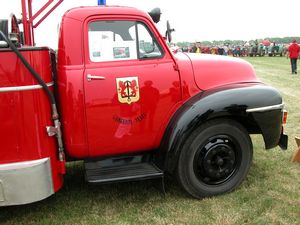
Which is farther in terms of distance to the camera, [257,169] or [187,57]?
[257,169]

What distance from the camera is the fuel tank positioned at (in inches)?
124

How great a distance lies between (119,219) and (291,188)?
203 cm

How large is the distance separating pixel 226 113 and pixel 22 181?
214 centimetres

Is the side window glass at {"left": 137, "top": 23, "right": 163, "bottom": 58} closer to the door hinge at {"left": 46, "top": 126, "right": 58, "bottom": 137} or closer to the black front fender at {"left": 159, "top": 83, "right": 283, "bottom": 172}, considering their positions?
the black front fender at {"left": 159, "top": 83, "right": 283, "bottom": 172}

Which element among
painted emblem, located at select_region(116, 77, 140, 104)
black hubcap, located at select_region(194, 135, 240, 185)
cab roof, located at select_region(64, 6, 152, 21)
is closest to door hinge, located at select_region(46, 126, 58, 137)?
painted emblem, located at select_region(116, 77, 140, 104)

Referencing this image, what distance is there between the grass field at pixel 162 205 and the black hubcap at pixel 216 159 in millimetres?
236

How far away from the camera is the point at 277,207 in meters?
3.77

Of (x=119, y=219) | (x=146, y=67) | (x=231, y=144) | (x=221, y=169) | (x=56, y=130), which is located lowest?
(x=119, y=219)

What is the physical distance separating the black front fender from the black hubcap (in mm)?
274

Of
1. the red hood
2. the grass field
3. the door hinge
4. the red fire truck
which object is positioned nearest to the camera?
the red fire truck

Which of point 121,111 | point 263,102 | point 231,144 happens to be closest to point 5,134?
point 121,111

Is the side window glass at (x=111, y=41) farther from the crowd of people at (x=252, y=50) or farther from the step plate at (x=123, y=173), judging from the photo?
the crowd of people at (x=252, y=50)

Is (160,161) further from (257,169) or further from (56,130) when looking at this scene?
(257,169)

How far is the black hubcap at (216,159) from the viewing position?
396 centimetres
